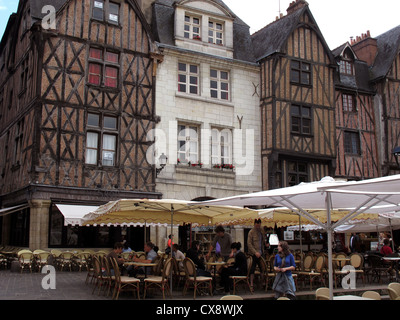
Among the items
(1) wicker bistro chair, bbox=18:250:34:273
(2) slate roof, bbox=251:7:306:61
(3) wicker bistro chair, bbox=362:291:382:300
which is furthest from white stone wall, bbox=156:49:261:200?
(3) wicker bistro chair, bbox=362:291:382:300

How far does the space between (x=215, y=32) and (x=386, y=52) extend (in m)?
9.32

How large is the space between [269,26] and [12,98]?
11334mm

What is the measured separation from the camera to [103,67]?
612 inches

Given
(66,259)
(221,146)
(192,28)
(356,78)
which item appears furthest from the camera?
(356,78)

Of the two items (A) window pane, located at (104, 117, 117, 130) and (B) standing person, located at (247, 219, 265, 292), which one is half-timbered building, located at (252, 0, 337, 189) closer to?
(A) window pane, located at (104, 117, 117, 130)

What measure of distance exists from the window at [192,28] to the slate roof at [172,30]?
1.82 feet

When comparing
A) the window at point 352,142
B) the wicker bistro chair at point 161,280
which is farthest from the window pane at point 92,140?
the window at point 352,142

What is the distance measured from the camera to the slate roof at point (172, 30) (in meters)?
17.3

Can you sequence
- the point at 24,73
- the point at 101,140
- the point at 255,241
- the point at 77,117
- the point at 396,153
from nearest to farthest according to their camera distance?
the point at 255,241, the point at 77,117, the point at 101,140, the point at 24,73, the point at 396,153

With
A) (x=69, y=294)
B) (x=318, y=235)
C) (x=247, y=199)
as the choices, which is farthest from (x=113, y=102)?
(x=318, y=235)

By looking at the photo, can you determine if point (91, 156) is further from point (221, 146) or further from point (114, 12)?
point (114, 12)

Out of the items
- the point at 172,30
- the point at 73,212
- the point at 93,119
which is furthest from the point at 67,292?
the point at 172,30

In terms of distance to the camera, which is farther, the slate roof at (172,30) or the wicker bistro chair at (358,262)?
the slate roof at (172,30)

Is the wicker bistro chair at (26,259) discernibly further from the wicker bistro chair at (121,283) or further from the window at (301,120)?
the window at (301,120)
